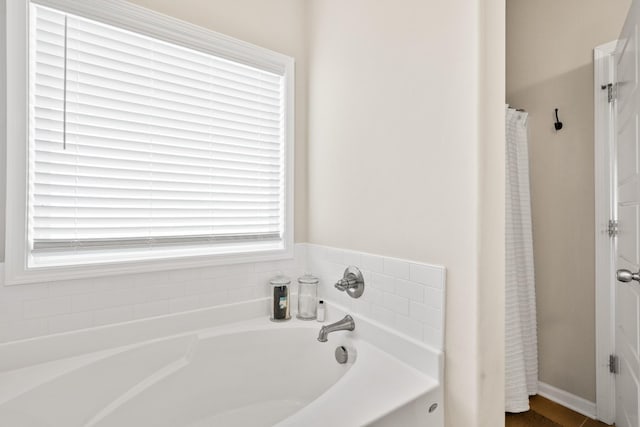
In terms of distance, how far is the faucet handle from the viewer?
151cm

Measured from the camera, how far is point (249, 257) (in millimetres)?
1713

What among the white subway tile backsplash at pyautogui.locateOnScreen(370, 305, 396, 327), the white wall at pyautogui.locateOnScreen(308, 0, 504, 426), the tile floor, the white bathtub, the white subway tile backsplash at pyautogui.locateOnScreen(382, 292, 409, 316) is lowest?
the tile floor

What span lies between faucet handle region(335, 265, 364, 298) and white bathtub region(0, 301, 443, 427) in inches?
5.8

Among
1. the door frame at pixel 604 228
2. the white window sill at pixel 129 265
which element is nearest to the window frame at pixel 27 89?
the white window sill at pixel 129 265

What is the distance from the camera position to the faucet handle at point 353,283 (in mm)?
1506

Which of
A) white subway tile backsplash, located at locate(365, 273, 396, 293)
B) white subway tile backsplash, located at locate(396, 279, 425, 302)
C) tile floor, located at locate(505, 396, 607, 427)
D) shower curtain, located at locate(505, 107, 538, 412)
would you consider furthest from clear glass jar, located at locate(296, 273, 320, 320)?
tile floor, located at locate(505, 396, 607, 427)

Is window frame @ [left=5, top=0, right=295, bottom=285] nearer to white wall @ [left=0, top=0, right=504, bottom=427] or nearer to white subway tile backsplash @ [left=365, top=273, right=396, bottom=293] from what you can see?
white wall @ [left=0, top=0, right=504, bottom=427]

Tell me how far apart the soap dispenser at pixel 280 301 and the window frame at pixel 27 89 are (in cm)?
Result: 17

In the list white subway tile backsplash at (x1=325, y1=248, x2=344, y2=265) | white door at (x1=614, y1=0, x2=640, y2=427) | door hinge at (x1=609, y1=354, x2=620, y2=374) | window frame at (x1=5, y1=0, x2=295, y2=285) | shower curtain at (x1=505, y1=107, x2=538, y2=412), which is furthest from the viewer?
shower curtain at (x1=505, y1=107, x2=538, y2=412)

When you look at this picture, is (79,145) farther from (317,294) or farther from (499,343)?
(499,343)

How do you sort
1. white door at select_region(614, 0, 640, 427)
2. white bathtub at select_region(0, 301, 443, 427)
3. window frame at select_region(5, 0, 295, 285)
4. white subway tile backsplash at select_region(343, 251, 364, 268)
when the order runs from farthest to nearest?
white subway tile backsplash at select_region(343, 251, 364, 268) → white door at select_region(614, 0, 640, 427) → window frame at select_region(5, 0, 295, 285) → white bathtub at select_region(0, 301, 443, 427)

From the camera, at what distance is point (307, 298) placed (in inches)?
68.7

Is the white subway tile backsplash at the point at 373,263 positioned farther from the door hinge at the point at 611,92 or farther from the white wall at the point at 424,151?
the door hinge at the point at 611,92

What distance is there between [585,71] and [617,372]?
1.86 meters
